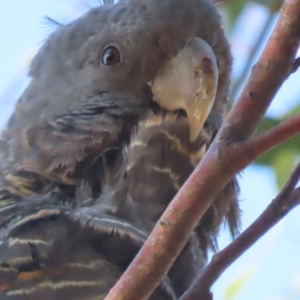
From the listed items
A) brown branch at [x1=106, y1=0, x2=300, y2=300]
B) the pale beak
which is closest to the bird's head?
the pale beak

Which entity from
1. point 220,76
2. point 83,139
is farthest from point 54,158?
point 220,76

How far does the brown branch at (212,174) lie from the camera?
81 centimetres

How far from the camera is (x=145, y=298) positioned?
0.80 metres

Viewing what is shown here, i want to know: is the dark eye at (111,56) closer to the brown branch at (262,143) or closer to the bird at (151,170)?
the bird at (151,170)

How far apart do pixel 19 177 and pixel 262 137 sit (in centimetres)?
92

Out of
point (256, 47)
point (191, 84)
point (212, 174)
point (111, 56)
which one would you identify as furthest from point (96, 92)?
point (212, 174)

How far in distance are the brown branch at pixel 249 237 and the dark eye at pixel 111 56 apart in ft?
3.24

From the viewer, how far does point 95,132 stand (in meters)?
1.62

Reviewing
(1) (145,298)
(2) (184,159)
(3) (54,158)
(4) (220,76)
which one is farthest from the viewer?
(4) (220,76)

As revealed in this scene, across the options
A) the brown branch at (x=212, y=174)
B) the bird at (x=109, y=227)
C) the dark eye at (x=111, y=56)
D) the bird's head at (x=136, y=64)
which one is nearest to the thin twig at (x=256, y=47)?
the bird's head at (x=136, y=64)

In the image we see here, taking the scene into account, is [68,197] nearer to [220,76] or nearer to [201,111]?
[201,111]

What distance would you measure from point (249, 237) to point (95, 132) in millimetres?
836

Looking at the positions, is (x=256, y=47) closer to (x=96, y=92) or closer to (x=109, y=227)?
(x=96, y=92)

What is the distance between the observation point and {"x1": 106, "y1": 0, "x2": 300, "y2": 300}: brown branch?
809 mm
